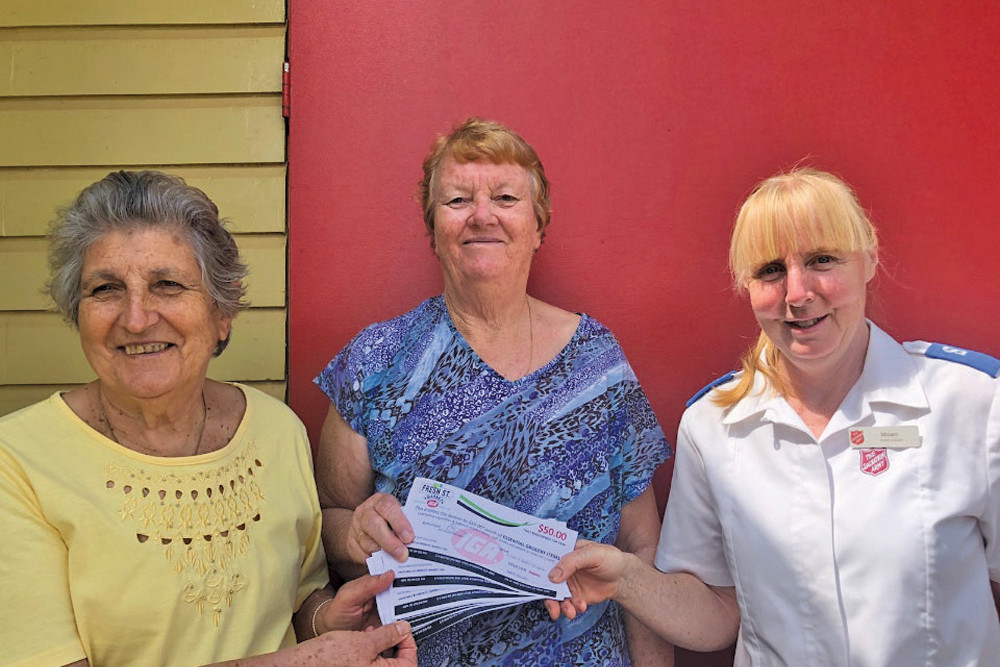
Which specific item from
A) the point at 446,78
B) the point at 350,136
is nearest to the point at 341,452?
the point at 350,136

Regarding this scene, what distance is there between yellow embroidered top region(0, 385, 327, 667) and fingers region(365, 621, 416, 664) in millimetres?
302

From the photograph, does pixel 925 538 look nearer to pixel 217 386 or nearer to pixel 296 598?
pixel 296 598

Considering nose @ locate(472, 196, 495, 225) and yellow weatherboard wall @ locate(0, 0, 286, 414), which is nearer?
nose @ locate(472, 196, 495, 225)

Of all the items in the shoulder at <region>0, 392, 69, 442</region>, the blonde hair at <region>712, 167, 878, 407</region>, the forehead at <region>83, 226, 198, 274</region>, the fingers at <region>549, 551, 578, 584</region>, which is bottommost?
the fingers at <region>549, 551, 578, 584</region>

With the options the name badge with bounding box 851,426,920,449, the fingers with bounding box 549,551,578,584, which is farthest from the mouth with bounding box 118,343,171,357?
the name badge with bounding box 851,426,920,449

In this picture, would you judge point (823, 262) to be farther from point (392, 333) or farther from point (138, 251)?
point (138, 251)

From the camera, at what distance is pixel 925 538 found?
2.46 metres

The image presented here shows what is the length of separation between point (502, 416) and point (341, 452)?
0.52 m

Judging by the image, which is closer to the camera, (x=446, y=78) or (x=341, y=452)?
(x=341, y=452)

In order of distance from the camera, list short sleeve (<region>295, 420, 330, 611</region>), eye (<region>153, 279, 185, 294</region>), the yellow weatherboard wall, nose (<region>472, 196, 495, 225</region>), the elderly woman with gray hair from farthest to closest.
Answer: the yellow weatherboard wall < nose (<region>472, 196, 495, 225</region>) < short sleeve (<region>295, 420, 330, 611</region>) < eye (<region>153, 279, 185, 294</region>) < the elderly woman with gray hair

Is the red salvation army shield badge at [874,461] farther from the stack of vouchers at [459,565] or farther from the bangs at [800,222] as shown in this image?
the stack of vouchers at [459,565]

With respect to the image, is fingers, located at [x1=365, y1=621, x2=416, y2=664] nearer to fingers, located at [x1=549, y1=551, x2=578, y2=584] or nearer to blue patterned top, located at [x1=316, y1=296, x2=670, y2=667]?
blue patterned top, located at [x1=316, y1=296, x2=670, y2=667]

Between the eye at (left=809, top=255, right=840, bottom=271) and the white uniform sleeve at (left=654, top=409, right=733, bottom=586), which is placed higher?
the eye at (left=809, top=255, right=840, bottom=271)

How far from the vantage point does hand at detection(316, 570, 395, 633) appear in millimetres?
2514
